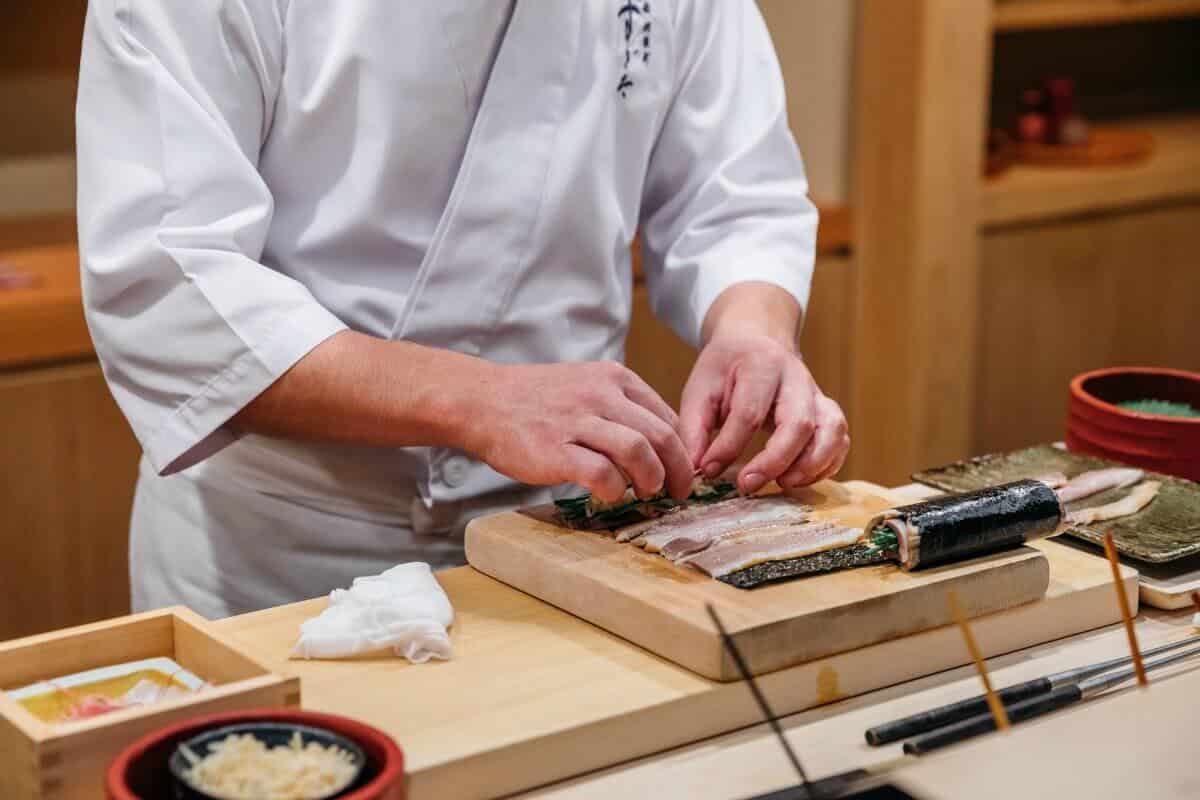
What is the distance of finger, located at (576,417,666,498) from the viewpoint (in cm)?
137

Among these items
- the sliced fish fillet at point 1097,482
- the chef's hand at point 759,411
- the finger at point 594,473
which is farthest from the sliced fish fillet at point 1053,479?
the finger at point 594,473

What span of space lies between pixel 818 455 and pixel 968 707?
1.29ft

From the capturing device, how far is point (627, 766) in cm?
114

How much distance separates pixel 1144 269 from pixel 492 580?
108 inches

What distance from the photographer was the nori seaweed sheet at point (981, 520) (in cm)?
130

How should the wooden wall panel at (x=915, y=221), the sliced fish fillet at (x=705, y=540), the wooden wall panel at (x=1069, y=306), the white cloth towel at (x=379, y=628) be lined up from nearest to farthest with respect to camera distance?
the white cloth towel at (x=379, y=628)
the sliced fish fillet at (x=705, y=540)
the wooden wall panel at (x=915, y=221)
the wooden wall panel at (x=1069, y=306)

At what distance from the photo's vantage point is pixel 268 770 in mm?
949

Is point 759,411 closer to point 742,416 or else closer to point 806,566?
point 742,416

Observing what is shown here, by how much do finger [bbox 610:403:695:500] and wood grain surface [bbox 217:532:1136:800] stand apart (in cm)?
17

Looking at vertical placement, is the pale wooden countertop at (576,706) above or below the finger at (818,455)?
below

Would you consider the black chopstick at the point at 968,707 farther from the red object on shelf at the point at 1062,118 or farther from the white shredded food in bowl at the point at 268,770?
the red object on shelf at the point at 1062,118

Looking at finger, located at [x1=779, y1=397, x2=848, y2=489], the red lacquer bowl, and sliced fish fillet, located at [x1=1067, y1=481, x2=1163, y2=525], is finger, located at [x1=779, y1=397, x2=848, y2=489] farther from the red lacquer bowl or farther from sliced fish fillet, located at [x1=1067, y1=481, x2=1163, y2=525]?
the red lacquer bowl

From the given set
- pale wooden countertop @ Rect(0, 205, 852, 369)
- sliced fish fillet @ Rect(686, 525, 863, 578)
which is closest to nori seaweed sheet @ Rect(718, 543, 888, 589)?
sliced fish fillet @ Rect(686, 525, 863, 578)

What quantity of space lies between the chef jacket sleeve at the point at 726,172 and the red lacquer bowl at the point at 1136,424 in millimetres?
335
